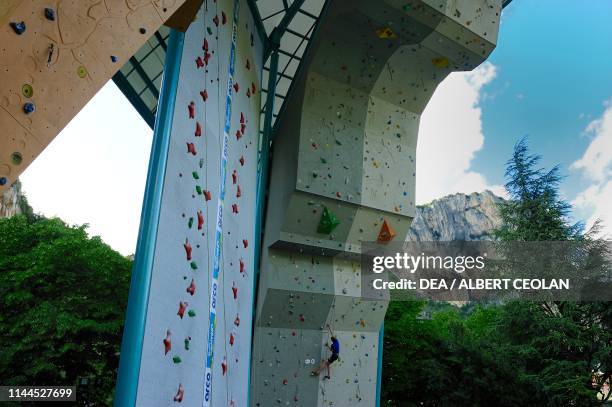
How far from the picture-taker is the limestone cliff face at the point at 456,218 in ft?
266

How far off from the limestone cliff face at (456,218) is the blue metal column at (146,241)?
79.0m

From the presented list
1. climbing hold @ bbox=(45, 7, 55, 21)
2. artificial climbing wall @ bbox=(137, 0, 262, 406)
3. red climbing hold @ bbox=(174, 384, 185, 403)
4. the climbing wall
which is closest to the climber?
artificial climbing wall @ bbox=(137, 0, 262, 406)

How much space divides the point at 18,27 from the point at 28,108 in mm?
267

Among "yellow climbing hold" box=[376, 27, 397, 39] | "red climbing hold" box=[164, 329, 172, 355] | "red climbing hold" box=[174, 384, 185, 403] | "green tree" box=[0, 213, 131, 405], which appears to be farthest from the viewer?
"green tree" box=[0, 213, 131, 405]

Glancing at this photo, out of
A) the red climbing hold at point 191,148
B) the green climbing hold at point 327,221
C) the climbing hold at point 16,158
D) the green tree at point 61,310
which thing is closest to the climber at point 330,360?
the green climbing hold at point 327,221

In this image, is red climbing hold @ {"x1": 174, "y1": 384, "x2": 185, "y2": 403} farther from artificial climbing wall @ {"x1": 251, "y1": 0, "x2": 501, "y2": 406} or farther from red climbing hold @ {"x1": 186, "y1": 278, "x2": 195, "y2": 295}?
artificial climbing wall @ {"x1": 251, "y1": 0, "x2": 501, "y2": 406}

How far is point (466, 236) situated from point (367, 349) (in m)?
76.4

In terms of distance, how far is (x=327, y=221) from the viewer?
862 centimetres

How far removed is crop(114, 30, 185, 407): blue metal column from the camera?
293 cm

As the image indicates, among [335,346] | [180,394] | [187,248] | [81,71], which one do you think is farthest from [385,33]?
[81,71]

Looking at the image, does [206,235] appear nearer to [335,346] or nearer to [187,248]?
[187,248]

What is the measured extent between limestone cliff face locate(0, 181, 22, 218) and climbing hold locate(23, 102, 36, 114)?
96.2 feet

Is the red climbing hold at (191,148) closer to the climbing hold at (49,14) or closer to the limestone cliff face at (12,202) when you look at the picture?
the climbing hold at (49,14)

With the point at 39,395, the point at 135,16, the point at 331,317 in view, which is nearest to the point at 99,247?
the point at 39,395
